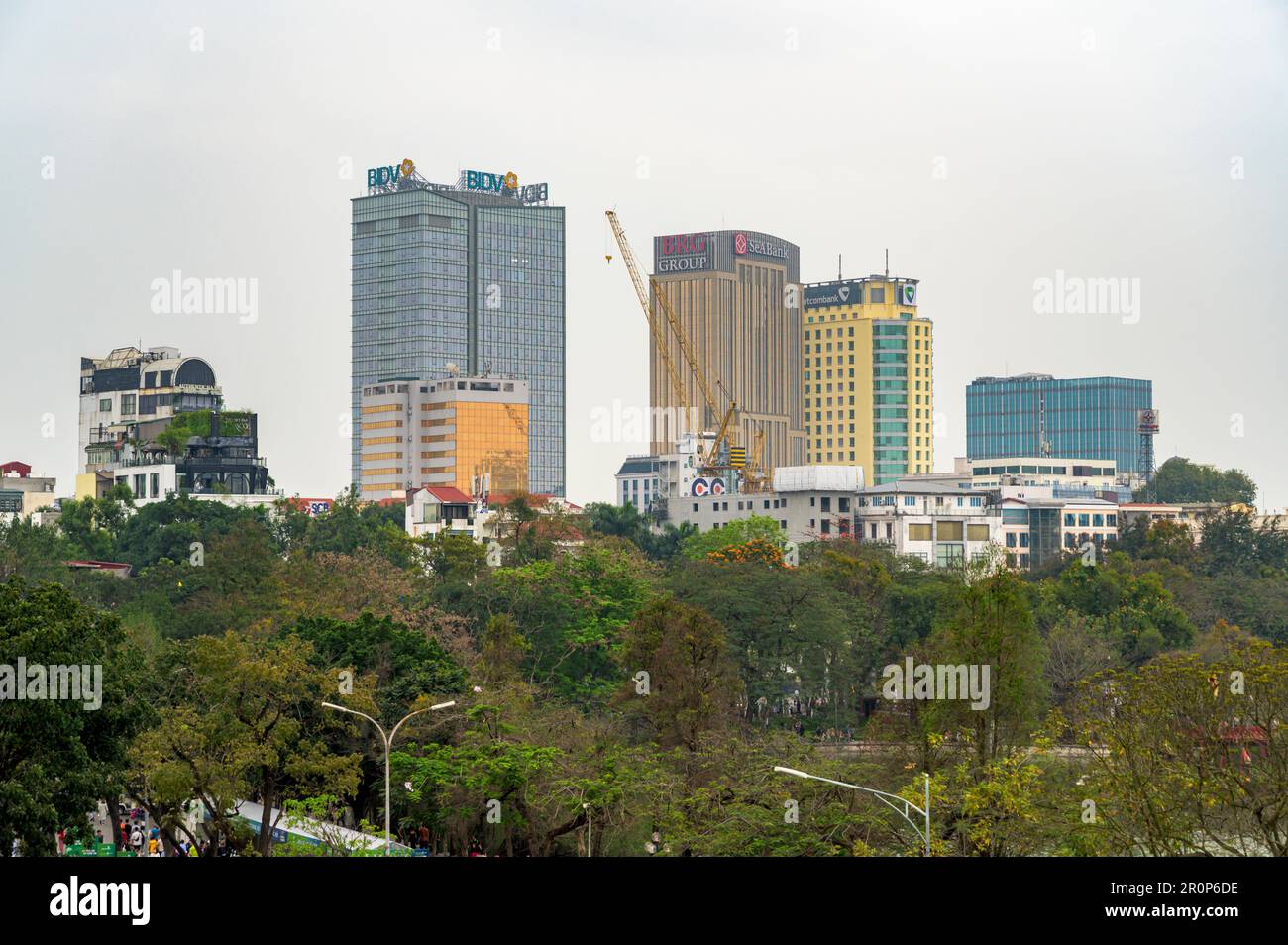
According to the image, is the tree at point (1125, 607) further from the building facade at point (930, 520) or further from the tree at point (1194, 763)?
the building facade at point (930, 520)

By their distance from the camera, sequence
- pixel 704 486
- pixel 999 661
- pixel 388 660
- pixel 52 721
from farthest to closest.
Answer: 1. pixel 704 486
2. pixel 388 660
3. pixel 999 661
4. pixel 52 721

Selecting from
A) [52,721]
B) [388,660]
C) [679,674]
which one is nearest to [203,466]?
[679,674]


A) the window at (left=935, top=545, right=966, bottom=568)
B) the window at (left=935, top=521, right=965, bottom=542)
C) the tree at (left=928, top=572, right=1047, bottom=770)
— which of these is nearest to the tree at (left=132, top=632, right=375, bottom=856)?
the tree at (left=928, top=572, right=1047, bottom=770)

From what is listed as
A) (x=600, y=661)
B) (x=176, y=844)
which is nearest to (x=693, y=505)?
(x=600, y=661)

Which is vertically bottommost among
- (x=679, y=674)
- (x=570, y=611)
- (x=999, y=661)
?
(x=679, y=674)

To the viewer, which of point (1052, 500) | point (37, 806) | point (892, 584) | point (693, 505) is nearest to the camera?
point (37, 806)

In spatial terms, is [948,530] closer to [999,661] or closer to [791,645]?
[791,645]

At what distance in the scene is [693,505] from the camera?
19600cm

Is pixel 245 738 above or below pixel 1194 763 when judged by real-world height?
below

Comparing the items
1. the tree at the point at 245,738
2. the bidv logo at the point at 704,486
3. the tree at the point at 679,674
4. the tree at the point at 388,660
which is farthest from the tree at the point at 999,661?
the bidv logo at the point at 704,486

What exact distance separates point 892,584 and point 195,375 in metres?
118

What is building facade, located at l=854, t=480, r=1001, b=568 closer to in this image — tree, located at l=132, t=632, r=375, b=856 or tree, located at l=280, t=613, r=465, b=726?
tree, located at l=280, t=613, r=465, b=726

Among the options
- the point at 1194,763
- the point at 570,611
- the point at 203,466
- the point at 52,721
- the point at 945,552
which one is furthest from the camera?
the point at 203,466
